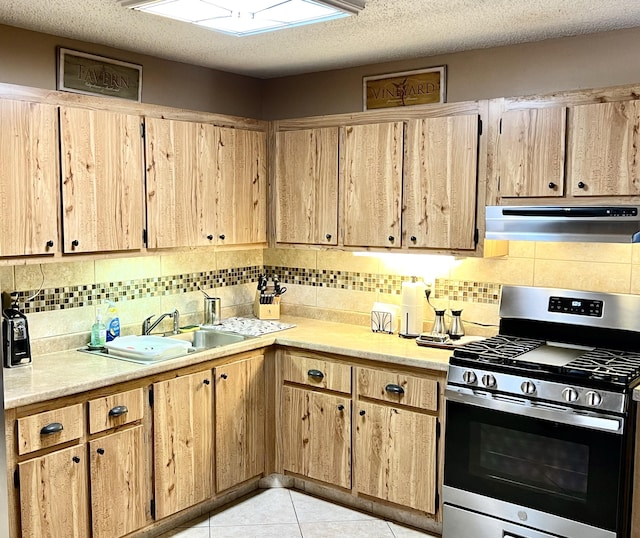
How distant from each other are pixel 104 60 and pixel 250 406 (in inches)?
78.9

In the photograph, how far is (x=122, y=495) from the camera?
309 centimetres

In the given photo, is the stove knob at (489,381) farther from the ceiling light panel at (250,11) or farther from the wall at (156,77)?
the wall at (156,77)

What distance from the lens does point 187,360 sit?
10.9 ft

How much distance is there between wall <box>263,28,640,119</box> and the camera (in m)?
3.15

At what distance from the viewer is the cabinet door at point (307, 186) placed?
154 inches

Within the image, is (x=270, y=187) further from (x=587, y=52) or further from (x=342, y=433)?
(x=587, y=52)

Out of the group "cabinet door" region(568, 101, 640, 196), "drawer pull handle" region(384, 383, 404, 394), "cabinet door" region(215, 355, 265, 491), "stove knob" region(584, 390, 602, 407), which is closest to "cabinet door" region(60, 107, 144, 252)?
"cabinet door" region(215, 355, 265, 491)

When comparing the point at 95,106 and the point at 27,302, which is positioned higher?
the point at 95,106

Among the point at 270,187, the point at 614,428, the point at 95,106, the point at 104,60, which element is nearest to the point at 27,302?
the point at 95,106

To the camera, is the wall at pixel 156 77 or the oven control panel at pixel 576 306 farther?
the oven control panel at pixel 576 306

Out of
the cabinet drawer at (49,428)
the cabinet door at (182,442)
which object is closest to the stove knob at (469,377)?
the cabinet door at (182,442)

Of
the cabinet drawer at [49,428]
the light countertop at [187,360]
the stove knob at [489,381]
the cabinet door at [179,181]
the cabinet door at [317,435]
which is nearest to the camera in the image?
the cabinet drawer at [49,428]

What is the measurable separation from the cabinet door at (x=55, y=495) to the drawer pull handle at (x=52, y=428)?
10 centimetres

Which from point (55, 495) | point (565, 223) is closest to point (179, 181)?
point (55, 495)
